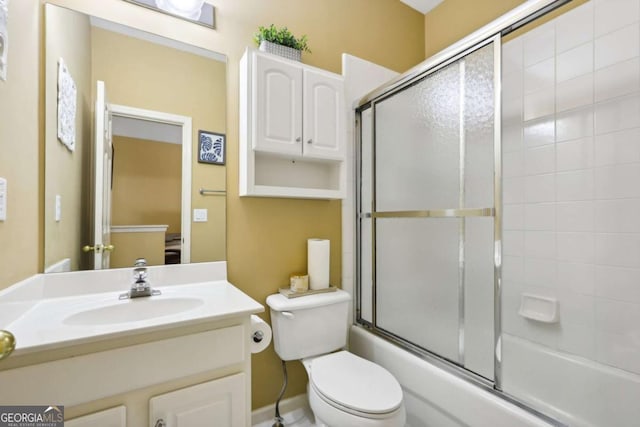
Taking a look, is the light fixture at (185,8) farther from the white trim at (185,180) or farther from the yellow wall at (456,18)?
the yellow wall at (456,18)

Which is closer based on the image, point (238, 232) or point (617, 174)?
point (617, 174)

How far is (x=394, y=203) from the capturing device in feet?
5.64

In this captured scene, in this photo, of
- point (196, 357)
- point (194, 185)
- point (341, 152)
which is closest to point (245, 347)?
point (196, 357)

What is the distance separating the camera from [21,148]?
978 mm

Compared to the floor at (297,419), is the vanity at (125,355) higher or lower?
higher

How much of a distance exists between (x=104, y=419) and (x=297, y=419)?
113cm

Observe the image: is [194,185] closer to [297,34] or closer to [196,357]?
[196,357]

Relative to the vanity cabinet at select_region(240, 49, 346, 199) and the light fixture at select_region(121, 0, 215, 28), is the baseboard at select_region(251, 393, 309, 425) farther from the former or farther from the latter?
the light fixture at select_region(121, 0, 215, 28)

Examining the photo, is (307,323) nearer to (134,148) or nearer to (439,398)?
(439,398)

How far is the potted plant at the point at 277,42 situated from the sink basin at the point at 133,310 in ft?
4.16

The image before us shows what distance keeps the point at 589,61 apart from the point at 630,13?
21 centimetres

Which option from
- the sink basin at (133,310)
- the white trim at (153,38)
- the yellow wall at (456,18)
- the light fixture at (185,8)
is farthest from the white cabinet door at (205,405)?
the yellow wall at (456,18)

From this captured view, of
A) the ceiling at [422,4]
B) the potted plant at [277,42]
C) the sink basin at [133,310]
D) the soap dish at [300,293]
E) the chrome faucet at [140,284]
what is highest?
the ceiling at [422,4]

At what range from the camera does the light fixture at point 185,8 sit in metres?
1.36
